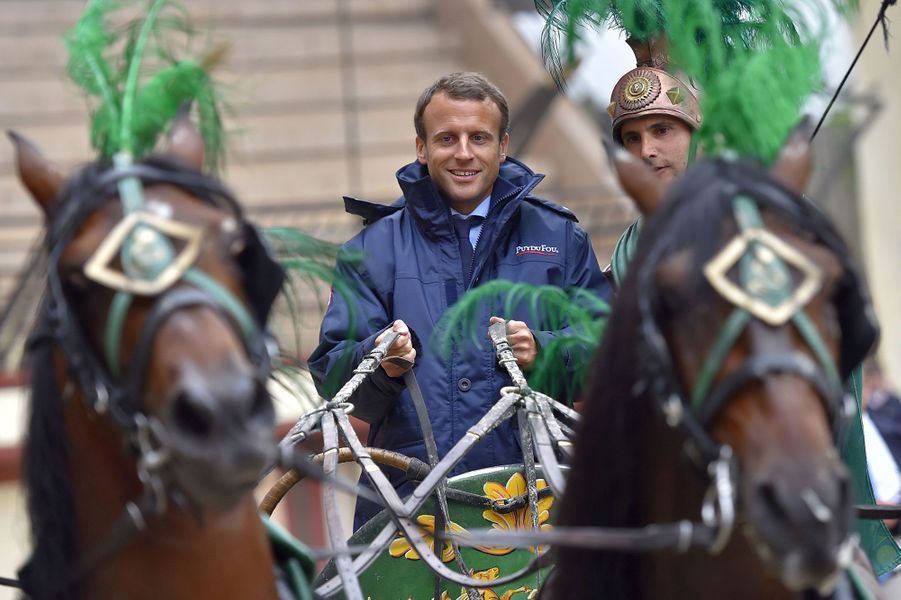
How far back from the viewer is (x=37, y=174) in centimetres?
268

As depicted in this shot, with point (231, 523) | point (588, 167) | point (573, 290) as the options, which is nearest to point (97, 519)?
point (231, 523)

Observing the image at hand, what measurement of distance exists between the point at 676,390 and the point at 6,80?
34.4ft

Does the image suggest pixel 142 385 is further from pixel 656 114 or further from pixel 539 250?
pixel 656 114

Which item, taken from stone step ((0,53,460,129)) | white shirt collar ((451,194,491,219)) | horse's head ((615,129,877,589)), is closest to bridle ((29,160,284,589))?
Answer: horse's head ((615,129,877,589))

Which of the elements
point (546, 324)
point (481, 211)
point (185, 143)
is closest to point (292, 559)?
point (185, 143)

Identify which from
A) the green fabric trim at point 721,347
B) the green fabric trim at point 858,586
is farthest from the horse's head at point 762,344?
the green fabric trim at point 858,586

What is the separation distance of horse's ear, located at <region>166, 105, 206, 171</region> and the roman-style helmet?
1465 millimetres

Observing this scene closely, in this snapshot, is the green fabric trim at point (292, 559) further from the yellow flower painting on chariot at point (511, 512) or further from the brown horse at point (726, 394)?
the yellow flower painting on chariot at point (511, 512)

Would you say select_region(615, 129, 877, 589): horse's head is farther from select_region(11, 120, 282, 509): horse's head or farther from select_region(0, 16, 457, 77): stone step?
select_region(0, 16, 457, 77): stone step

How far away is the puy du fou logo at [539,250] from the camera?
12.9 feet

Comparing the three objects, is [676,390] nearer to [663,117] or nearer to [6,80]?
[663,117]

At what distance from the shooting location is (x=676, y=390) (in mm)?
2379

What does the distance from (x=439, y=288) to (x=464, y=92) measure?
55 centimetres

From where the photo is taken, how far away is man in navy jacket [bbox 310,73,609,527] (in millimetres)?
3865
